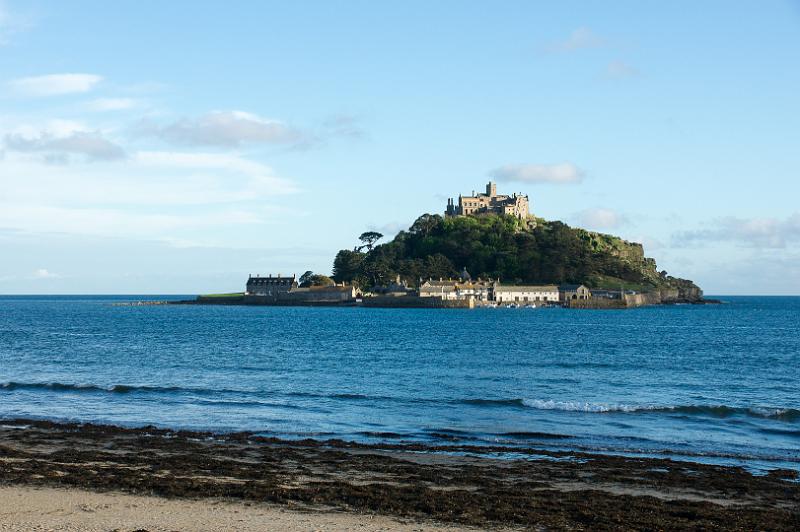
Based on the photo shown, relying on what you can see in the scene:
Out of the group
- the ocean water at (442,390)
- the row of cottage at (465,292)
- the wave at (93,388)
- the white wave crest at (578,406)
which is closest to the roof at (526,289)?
the row of cottage at (465,292)

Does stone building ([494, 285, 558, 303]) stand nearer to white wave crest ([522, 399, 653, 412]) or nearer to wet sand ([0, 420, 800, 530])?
white wave crest ([522, 399, 653, 412])

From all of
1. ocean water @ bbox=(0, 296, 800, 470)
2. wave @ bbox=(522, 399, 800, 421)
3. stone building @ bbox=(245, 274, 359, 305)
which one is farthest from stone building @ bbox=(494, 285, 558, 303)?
wave @ bbox=(522, 399, 800, 421)

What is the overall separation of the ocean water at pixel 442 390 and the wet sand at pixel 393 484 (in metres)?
2.83

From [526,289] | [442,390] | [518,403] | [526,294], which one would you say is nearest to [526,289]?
[526,289]

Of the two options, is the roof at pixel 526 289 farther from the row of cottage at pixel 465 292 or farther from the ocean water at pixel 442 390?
the ocean water at pixel 442 390

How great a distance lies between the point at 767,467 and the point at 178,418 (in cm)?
2024

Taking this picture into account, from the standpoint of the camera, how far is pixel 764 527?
16.2 meters

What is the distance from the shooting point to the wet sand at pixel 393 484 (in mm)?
16703

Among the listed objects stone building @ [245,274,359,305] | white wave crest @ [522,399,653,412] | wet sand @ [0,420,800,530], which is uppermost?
stone building @ [245,274,359,305]

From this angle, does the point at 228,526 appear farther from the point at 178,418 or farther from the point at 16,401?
the point at 16,401

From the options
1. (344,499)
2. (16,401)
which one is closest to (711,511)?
(344,499)

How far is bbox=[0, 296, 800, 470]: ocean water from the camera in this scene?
27844mm

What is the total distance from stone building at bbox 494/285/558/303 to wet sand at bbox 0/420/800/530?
533 feet

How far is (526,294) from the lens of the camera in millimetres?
186750
